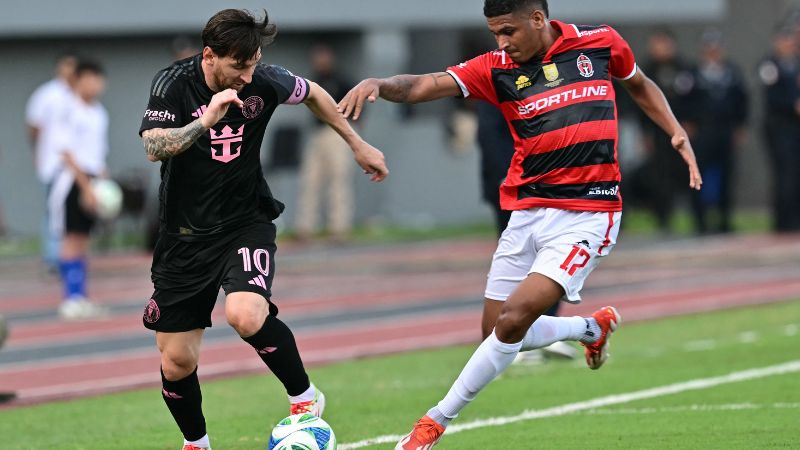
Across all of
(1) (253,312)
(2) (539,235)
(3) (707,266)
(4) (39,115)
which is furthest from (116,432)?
(3) (707,266)

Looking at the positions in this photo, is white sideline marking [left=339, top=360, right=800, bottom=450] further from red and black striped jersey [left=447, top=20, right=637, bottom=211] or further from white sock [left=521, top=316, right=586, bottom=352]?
red and black striped jersey [left=447, top=20, right=637, bottom=211]

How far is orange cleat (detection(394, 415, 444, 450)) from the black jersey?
4.45 feet

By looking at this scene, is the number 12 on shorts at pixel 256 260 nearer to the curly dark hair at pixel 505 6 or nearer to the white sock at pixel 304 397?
the white sock at pixel 304 397

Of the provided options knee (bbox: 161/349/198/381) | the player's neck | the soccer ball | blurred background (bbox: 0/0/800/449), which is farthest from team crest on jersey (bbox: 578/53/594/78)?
blurred background (bbox: 0/0/800/449)

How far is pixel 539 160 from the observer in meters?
8.08

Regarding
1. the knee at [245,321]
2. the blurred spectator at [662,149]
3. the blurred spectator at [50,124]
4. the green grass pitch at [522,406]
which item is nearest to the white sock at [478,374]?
the green grass pitch at [522,406]

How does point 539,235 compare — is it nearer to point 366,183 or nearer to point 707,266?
point 707,266

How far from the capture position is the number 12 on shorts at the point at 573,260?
7770 mm

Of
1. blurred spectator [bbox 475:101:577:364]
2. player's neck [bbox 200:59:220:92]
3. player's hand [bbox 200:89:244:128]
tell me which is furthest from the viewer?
blurred spectator [bbox 475:101:577:364]

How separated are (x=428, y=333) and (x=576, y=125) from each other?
22.5 feet

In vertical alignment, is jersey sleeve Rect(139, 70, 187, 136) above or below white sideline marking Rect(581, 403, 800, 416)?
above

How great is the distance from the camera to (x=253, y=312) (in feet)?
24.5

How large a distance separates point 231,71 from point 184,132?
430 mm

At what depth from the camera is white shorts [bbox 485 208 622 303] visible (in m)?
7.80
